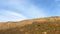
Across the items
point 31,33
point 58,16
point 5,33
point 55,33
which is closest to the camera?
point 55,33

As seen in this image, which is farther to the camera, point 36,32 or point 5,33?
point 5,33

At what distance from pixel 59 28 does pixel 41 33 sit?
2.94m

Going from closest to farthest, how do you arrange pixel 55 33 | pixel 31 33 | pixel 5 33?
pixel 55 33
pixel 31 33
pixel 5 33

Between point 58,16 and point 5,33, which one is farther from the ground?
point 58,16

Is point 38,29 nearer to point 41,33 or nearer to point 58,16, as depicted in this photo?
point 41,33

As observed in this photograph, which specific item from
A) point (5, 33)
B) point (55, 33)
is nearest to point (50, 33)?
point (55, 33)

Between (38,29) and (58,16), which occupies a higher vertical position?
(58,16)

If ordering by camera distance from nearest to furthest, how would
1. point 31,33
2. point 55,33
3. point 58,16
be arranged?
1. point 55,33
2. point 31,33
3. point 58,16

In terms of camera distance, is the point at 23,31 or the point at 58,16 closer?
the point at 23,31

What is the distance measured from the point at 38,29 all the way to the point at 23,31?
2.45 metres

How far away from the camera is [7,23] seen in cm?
3750

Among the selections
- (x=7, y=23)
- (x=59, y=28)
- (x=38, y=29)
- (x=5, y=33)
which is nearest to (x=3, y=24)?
(x=7, y=23)

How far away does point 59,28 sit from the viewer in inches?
921

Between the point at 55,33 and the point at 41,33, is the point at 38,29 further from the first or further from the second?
the point at 55,33
